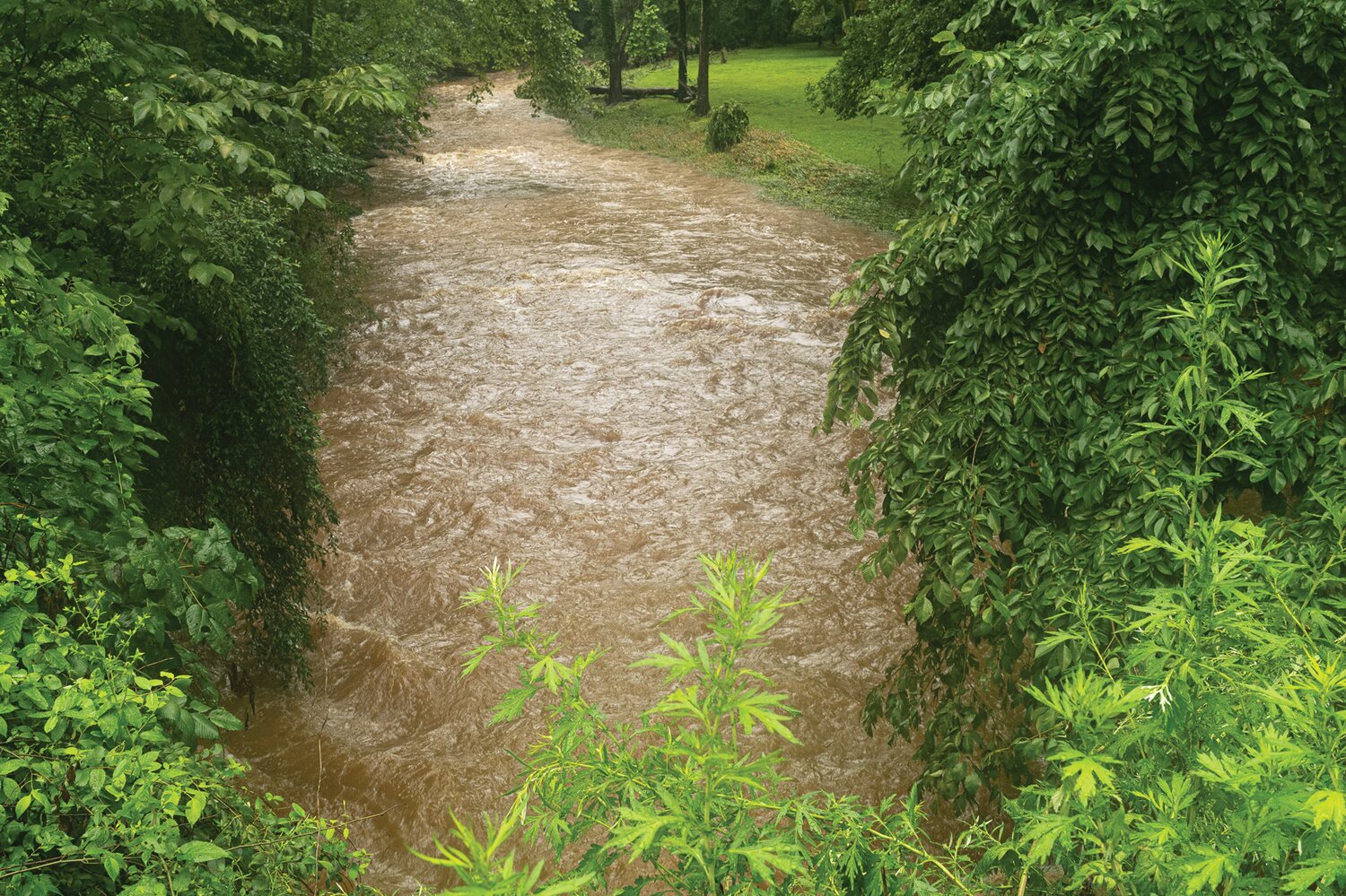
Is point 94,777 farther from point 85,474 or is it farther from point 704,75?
point 704,75

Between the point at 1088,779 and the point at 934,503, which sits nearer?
the point at 1088,779

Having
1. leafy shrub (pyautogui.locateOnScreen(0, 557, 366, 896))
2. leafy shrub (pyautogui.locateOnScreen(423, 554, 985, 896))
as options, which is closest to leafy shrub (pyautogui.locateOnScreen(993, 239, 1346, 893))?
leafy shrub (pyautogui.locateOnScreen(423, 554, 985, 896))

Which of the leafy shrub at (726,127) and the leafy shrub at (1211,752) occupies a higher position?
the leafy shrub at (726,127)

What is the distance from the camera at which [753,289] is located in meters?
13.4

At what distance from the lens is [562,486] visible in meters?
8.55

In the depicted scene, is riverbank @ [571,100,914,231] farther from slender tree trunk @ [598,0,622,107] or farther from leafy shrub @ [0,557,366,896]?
leafy shrub @ [0,557,366,896]

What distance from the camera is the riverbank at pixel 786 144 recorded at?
59.5ft

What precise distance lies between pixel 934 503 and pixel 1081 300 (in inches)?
43.1

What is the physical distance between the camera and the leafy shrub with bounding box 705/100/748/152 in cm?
2241

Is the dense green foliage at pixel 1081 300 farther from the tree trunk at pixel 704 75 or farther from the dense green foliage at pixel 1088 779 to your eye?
the tree trunk at pixel 704 75

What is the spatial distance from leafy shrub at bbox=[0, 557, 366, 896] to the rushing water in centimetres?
260

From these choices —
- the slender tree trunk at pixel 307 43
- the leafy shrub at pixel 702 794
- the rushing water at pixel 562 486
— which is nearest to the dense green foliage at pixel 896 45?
the rushing water at pixel 562 486

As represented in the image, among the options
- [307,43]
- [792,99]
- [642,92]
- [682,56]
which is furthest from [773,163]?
[642,92]

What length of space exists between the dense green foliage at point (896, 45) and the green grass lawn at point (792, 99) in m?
1.13
